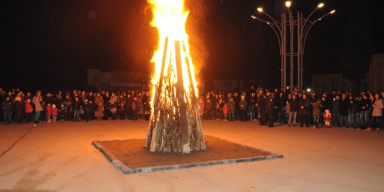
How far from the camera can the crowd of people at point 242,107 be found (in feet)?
55.0

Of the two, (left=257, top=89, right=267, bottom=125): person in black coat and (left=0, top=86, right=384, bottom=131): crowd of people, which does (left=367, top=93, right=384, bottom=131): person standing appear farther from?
(left=257, top=89, right=267, bottom=125): person in black coat

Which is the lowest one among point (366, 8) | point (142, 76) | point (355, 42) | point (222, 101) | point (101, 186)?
point (101, 186)

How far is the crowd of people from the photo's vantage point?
16.8 metres

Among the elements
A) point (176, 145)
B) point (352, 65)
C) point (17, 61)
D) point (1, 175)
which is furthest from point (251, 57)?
point (1, 175)

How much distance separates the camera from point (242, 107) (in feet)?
66.5

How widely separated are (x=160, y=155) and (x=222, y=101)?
13149 mm

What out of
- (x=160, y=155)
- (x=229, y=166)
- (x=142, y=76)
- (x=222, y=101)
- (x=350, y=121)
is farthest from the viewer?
(x=142, y=76)

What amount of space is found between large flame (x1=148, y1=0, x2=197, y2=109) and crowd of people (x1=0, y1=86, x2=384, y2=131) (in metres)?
7.86

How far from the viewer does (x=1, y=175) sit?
7395mm

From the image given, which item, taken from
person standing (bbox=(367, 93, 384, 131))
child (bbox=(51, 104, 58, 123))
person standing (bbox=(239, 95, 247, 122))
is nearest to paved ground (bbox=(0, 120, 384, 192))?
person standing (bbox=(367, 93, 384, 131))

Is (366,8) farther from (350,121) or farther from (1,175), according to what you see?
(1,175)

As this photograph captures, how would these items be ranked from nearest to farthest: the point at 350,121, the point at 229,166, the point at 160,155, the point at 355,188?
the point at 355,188 < the point at 229,166 < the point at 160,155 < the point at 350,121

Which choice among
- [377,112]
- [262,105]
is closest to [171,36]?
[262,105]

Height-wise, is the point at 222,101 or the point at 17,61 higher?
the point at 17,61
